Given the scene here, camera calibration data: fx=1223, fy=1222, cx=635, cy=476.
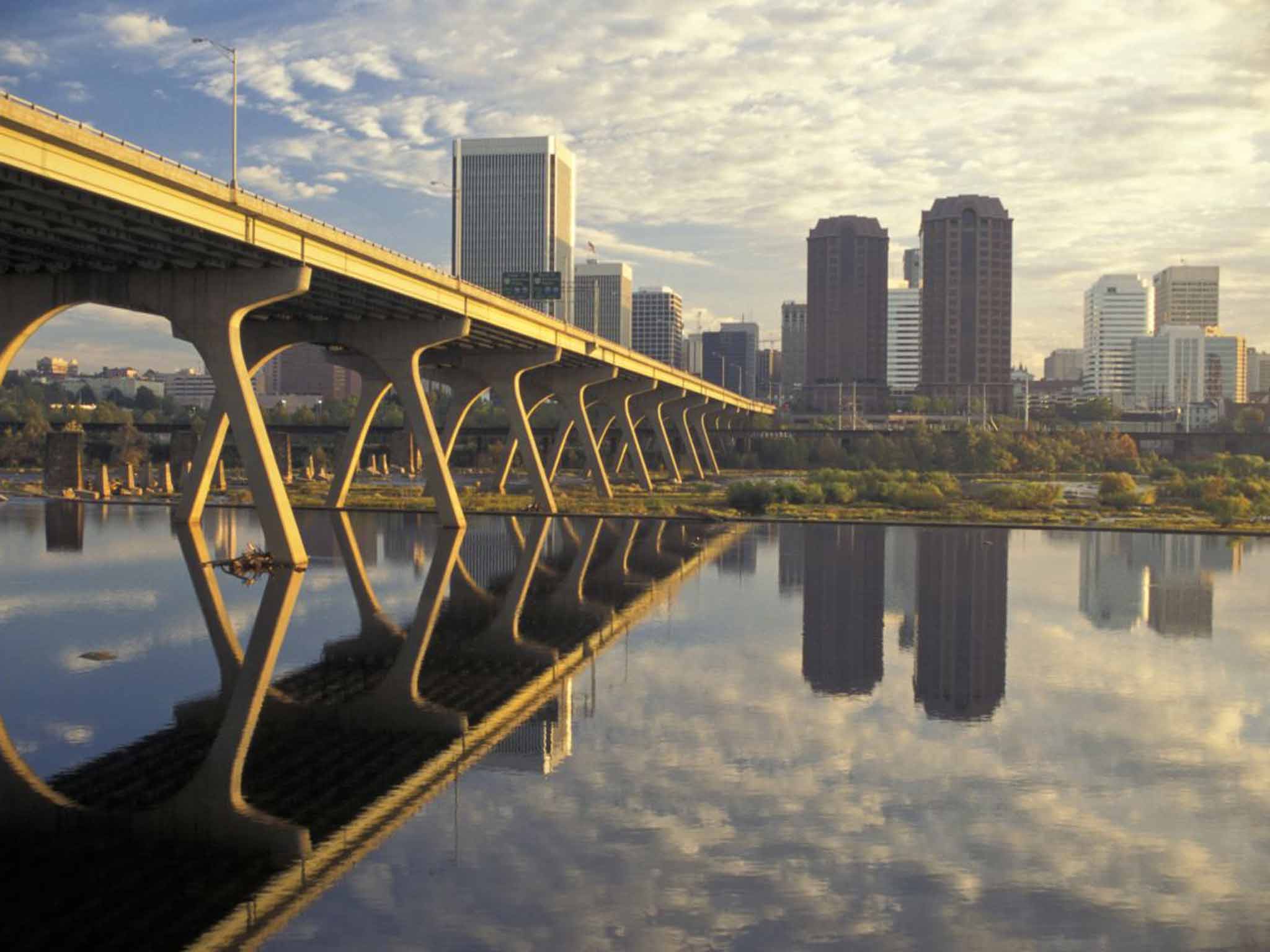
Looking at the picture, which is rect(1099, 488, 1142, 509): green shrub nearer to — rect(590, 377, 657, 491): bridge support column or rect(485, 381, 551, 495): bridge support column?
rect(590, 377, 657, 491): bridge support column

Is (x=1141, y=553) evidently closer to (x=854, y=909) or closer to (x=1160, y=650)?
(x=1160, y=650)

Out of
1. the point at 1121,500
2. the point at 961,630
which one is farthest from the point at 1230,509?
the point at 961,630

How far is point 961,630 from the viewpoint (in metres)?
30.4

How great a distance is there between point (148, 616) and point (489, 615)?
8.37m

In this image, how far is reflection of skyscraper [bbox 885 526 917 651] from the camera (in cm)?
3072

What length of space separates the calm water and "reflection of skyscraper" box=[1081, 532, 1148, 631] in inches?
15.6

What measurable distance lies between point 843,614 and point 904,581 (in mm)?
8000

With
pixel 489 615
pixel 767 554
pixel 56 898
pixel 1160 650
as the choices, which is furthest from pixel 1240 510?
pixel 56 898

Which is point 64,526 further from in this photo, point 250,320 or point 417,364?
point 417,364

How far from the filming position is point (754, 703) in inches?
850

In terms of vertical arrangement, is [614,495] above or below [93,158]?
below

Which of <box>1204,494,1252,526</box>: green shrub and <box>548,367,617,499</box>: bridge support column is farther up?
<box>548,367,617,499</box>: bridge support column

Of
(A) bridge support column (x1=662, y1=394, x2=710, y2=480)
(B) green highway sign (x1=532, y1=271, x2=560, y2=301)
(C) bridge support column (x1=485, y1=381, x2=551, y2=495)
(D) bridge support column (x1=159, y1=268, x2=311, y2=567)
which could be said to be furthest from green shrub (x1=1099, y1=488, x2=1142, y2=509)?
(A) bridge support column (x1=662, y1=394, x2=710, y2=480)

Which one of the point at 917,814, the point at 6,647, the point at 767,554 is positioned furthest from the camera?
the point at 767,554
